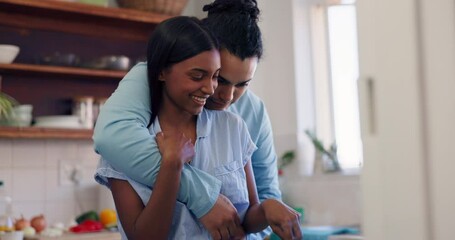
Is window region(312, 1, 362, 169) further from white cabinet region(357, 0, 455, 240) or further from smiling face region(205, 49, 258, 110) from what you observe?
white cabinet region(357, 0, 455, 240)

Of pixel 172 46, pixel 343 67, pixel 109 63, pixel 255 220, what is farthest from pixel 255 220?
pixel 343 67

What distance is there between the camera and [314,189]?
3.63m

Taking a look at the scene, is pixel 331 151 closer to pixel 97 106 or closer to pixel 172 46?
pixel 97 106

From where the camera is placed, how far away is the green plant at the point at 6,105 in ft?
9.36

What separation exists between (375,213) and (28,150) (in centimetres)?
308

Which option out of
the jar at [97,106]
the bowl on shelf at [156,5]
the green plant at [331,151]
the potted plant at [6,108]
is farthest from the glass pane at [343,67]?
the potted plant at [6,108]

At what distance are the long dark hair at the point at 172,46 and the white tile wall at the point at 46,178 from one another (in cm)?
235

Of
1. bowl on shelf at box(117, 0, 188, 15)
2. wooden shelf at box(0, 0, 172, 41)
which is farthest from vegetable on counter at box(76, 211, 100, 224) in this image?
bowl on shelf at box(117, 0, 188, 15)

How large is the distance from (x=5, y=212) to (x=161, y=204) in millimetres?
2422

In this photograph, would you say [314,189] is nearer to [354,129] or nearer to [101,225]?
[354,129]

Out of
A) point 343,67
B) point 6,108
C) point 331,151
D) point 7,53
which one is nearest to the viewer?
point 6,108

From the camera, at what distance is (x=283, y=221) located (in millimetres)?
1064

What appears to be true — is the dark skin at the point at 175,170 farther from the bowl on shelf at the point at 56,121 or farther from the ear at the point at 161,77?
the bowl on shelf at the point at 56,121

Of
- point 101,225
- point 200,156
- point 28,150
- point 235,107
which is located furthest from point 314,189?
point 200,156
